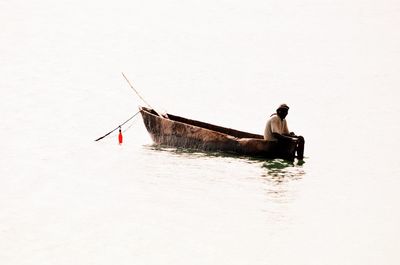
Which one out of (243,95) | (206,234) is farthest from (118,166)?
(243,95)

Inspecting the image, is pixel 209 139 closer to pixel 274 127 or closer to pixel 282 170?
pixel 274 127

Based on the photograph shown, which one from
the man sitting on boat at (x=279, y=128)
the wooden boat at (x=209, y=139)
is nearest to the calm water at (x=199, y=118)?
the wooden boat at (x=209, y=139)

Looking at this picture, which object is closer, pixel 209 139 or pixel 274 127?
pixel 274 127

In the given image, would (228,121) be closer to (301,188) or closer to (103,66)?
(301,188)

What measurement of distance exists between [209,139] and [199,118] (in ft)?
30.7

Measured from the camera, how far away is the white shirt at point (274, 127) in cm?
1334

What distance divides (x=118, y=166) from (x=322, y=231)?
5309 mm

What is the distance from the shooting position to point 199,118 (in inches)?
939

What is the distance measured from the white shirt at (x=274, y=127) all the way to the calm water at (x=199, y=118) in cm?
47

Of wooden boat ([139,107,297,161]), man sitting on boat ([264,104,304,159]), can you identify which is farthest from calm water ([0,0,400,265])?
man sitting on boat ([264,104,304,159])

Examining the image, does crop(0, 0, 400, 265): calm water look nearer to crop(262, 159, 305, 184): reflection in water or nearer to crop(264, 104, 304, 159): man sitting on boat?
crop(262, 159, 305, 184): reflection in water

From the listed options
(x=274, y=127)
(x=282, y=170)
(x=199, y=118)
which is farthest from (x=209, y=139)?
(x=199, y=118)

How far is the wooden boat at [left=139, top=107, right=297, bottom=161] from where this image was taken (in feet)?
44.5

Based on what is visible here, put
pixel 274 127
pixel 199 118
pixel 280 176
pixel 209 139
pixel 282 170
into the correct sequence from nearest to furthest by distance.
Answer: pixel 280 176 < pixel 282 170 < pixel 274 127 < pixel 209 139 < pixel 199 118
